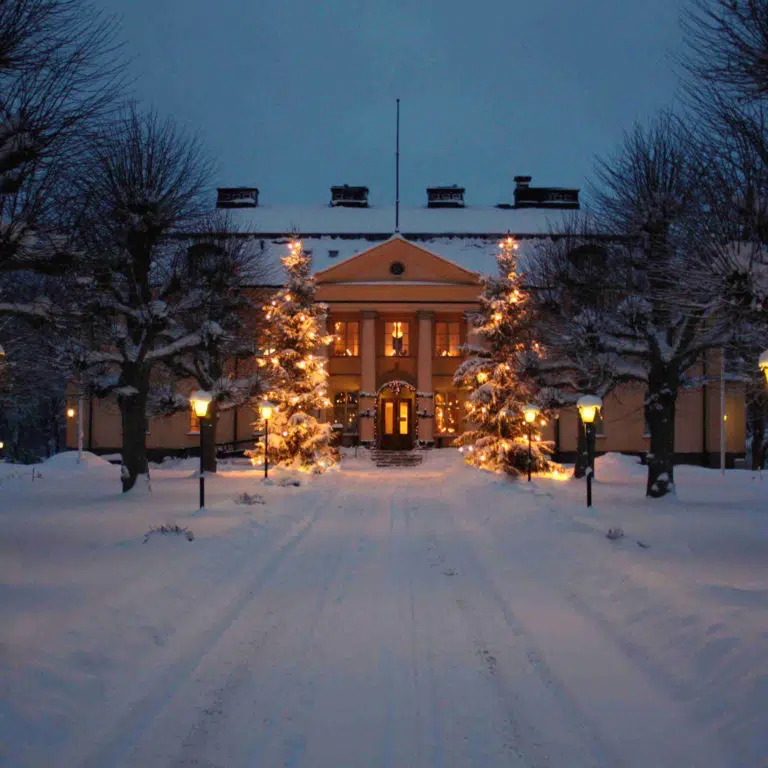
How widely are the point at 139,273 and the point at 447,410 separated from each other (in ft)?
89.9

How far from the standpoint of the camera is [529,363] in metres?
25.7

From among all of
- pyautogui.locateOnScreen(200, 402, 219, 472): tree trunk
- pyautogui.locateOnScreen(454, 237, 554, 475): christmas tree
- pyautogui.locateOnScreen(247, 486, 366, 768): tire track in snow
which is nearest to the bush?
pyautogui.locateOnScreen(247, 486, 366, 768): tire track in snow

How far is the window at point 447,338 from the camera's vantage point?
4628 centimetres

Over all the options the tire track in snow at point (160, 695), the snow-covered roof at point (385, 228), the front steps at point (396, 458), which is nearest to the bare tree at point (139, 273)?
the tire track in snow at point (160, 695)

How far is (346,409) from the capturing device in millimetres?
45719

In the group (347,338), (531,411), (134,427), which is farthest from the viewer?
(347,338)

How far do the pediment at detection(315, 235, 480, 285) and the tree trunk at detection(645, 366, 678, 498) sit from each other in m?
23.3

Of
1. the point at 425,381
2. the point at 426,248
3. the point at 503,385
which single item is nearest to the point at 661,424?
the point at 503,385

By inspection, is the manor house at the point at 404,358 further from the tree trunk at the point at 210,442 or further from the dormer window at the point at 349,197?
the tree trunk at the point at 210,442

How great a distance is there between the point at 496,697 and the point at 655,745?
1.32 metres

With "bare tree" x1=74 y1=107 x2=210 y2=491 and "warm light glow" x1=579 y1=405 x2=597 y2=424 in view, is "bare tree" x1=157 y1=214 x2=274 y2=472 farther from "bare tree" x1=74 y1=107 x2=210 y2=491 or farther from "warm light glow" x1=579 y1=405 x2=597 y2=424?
"warm light glow" x1=579 y1=405 x2=597 y2=424

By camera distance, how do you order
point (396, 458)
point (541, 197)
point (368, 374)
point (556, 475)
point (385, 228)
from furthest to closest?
1. point (541, 197)
2. point (385, 228)
3. point (368, 374)
4. point (396, 458)
5. point (556, 475)

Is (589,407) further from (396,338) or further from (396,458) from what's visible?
(396,338)

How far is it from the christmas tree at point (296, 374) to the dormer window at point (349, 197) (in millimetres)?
23377
